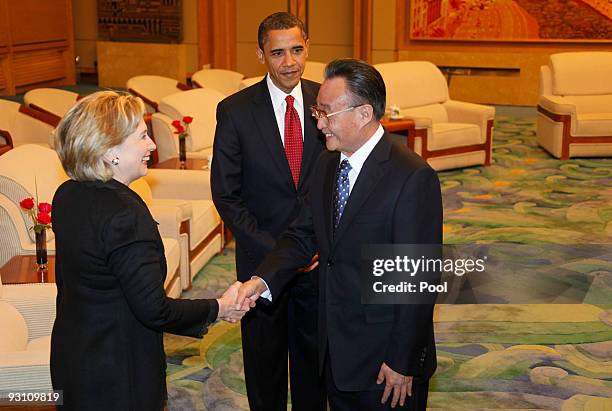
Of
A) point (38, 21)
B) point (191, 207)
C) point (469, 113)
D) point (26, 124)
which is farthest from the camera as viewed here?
point (38, 21)

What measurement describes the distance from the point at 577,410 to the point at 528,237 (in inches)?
124

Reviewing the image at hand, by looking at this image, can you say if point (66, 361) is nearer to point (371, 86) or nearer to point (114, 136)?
point (114, 136)

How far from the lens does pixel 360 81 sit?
111 inches

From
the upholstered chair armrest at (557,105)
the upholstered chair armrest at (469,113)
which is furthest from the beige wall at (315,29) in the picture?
the upholstered chair armrest at (557,105)

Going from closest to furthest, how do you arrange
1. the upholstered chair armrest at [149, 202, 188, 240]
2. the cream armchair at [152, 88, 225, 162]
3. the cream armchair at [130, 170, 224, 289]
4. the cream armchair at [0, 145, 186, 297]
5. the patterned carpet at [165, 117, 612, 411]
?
the patterned carpet at [165, 117, 612, 411]
the cream armchair at [0, 145, 186, 297]
the upholstered chair armrest at [149, 202, 188, 240]
the cream armchair at [130, 170, 224, 289]
the cream armchair at [152, 88, 225, 162]

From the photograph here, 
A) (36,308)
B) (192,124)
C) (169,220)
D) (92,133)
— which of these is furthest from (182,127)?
(92,133)

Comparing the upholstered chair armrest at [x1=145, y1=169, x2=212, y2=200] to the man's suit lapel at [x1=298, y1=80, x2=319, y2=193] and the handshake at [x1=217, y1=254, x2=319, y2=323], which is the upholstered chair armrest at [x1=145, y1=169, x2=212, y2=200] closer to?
the man's suit lapel at [x1=298, y1=80, x2=319, y2=193]

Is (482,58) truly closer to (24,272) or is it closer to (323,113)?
(24,272)

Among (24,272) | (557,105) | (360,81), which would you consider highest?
(360,81)

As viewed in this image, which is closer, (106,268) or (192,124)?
(106,268)

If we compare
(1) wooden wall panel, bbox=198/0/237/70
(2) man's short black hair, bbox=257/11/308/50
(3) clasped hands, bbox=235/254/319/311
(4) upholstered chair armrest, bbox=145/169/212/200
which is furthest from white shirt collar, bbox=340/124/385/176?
(1) wooden wall panel, bbox=198/0/237/70

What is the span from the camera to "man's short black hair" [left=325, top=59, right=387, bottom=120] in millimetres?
2818

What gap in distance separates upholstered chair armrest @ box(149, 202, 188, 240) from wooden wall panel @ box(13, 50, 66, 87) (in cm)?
994

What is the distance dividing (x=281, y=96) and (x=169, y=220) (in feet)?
7.97
